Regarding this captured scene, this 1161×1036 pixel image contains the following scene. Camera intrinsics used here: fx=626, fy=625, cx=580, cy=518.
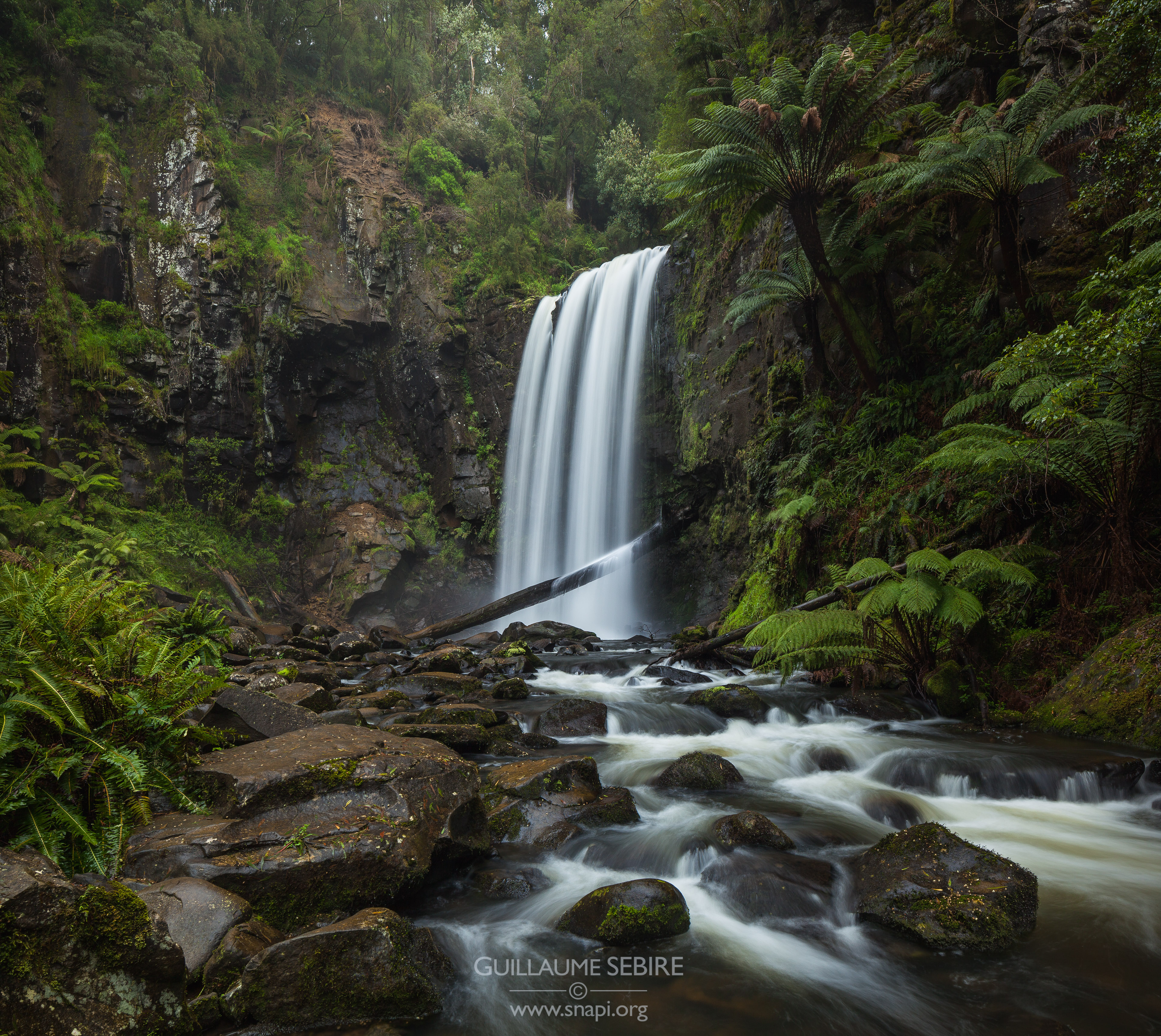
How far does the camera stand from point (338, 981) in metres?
2.32

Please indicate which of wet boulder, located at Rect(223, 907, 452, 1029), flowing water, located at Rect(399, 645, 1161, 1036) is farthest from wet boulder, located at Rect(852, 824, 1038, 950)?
wet boulder, located at Rect(223, 907, 452, 1029)

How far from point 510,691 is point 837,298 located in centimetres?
714

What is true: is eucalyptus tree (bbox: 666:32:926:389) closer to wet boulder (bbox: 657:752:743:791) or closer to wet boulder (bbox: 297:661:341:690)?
wet boulder (bbox: 657:752:743:791)

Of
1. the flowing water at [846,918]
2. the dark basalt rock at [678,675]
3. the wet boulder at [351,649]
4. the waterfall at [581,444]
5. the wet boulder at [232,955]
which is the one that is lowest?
the wet boulder at [351,649]

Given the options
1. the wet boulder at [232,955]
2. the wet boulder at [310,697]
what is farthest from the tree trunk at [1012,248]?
the wet boulder at [232,955]

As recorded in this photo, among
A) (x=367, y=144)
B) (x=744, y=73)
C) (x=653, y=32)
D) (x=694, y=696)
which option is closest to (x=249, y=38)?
(x=367, y=144)

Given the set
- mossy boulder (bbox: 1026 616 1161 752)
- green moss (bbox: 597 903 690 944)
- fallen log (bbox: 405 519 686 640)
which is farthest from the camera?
fallen log (bbox: 405 519 686 640)

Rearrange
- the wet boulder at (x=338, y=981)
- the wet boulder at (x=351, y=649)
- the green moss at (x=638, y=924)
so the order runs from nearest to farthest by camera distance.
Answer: the wet boulder at (x=338, y=981) < the green moss at (x=638, y=924) < the wet boulder at (x=351, y=649)

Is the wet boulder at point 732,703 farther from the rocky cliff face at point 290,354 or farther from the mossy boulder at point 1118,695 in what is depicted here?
the rocky cliff face at point 290,354

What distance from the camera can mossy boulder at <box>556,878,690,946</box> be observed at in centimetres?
296

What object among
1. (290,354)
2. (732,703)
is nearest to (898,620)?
(732,703)

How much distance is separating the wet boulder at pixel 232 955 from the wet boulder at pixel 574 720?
4.09 m

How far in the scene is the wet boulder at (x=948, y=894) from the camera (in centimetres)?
278

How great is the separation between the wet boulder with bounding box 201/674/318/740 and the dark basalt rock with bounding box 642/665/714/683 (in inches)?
197
